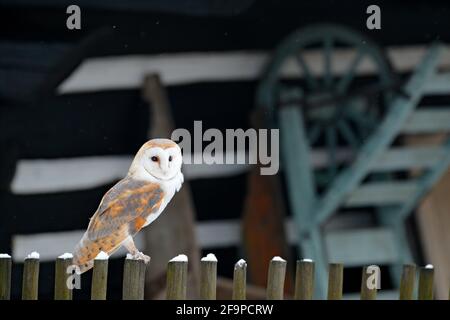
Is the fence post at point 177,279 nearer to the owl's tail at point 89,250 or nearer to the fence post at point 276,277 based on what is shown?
the fence post at point 276,277

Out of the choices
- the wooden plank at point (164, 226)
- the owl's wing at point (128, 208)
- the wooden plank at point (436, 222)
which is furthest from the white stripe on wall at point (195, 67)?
the owl's wing at point (128, 208)

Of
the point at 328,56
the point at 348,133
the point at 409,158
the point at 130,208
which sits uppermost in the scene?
the point at 328,56

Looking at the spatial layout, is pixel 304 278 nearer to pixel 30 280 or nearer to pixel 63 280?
pixel 63 280

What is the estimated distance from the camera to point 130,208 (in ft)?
13.4

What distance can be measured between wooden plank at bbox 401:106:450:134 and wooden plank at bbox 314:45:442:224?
0.27 metres

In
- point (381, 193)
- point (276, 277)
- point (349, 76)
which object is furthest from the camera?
point (381, 193)

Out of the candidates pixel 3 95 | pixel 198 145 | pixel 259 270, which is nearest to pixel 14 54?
pixel 3 95

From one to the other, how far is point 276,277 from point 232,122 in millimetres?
3604

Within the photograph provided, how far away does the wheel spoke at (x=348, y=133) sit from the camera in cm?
731

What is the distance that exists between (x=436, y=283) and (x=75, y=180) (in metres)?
2.49

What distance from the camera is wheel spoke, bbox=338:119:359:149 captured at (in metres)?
7.31

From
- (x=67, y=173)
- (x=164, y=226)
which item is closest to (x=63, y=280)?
(x=164, y=226)

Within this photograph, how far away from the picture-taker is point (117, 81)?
6.93 metres
